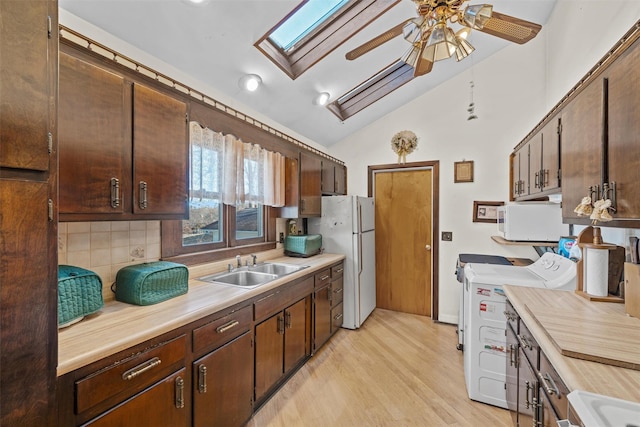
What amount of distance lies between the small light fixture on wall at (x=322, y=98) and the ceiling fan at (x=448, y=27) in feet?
3.73

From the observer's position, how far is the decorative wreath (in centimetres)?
361

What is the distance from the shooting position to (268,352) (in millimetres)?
1972

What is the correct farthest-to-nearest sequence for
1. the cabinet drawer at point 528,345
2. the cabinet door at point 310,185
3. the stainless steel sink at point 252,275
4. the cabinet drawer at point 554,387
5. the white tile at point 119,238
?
1. the cabinet door at point 310,185
2. the stainless steel sink at point 252,275
3. the white tile at point 119,238
4. the cabinet drawer at point 528,345
5. the cabinet drawer at point 554,387

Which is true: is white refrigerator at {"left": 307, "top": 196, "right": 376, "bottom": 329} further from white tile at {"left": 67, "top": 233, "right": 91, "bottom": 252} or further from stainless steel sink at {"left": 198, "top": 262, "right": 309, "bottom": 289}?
white tile at {"left": 67, "top": 233, "right": 91, "bottom": 252}

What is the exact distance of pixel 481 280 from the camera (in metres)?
2.00

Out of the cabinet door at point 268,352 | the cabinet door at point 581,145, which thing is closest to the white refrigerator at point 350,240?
the cabinet door at point 268,352

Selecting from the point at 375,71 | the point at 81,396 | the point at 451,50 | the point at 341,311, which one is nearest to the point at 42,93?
the point at 81,396

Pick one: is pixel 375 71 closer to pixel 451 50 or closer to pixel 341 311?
pixel 451 50

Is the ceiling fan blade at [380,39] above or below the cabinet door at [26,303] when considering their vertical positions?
above

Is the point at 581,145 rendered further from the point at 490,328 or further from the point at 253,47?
the point at 253,47

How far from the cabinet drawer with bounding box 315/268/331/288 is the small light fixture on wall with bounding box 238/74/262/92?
1.75m

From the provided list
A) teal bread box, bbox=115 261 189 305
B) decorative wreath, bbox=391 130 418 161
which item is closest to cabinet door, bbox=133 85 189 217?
teal bread box, bbox=115 261 189 305

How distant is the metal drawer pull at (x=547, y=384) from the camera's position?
1.01 meters

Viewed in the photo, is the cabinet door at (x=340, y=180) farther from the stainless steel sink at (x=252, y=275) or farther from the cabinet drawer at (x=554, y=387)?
the cabinet drawer at (x=554, y=387)
